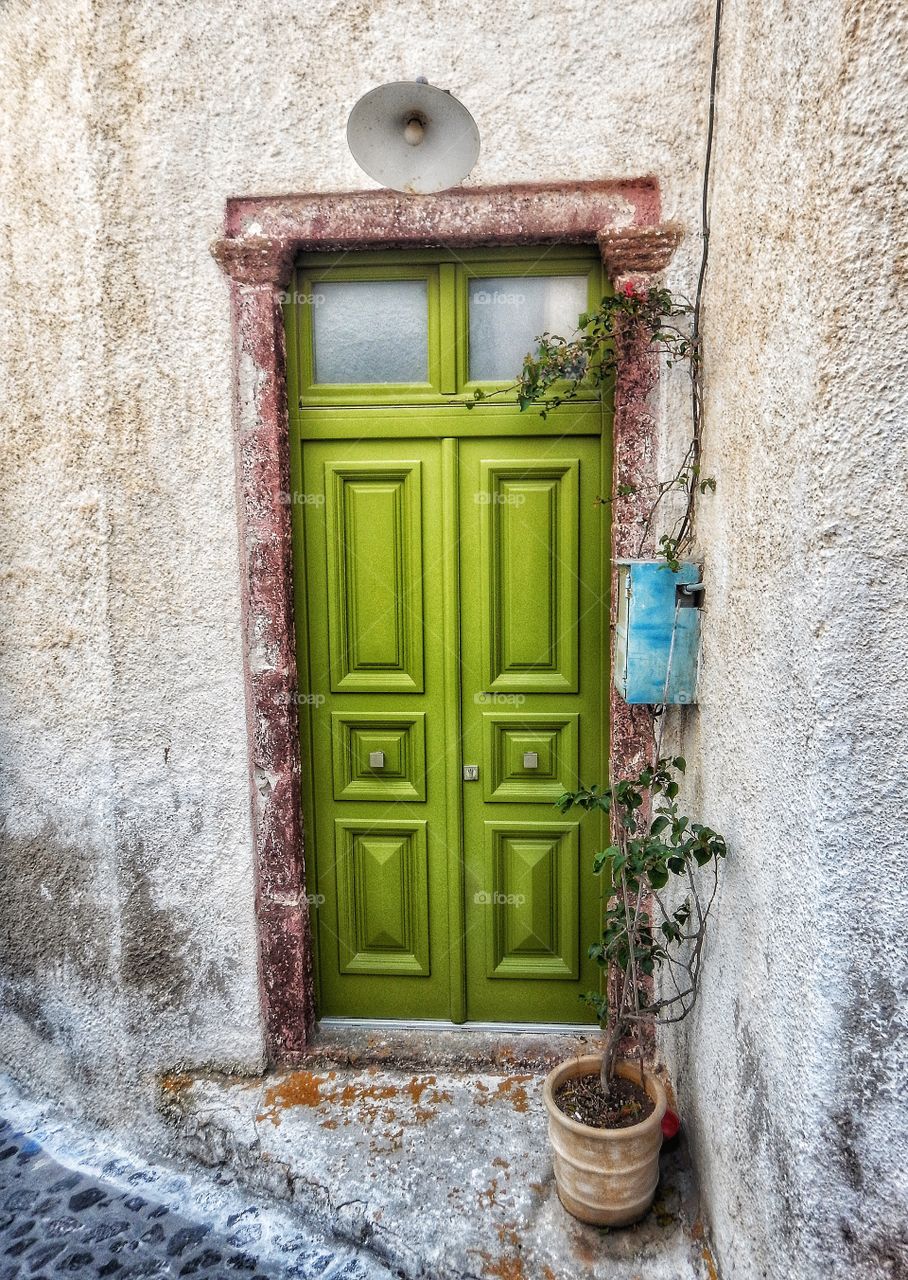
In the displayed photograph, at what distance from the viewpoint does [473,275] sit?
2914 mm

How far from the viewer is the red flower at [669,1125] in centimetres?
259

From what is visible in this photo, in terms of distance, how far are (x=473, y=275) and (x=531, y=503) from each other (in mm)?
852

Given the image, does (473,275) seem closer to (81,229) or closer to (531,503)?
(531,503)

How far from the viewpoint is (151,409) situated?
287 centimetres

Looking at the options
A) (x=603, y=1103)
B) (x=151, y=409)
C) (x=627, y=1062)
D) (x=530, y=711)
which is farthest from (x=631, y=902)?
(x=151, y=409)

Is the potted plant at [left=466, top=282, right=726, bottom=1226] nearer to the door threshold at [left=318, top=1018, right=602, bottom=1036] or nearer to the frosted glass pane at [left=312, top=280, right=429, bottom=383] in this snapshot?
the door threshold at [left=318, top=1018, right=602, bottom=1036]

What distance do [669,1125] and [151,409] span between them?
3.00 m

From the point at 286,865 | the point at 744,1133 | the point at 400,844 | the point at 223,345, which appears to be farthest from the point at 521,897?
the point at 223,345

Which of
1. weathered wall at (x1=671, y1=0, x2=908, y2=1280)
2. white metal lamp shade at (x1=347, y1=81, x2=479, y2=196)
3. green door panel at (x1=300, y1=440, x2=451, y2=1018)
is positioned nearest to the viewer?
weathered wall at (x1=671, y1=0, x2=908, y2=1280)

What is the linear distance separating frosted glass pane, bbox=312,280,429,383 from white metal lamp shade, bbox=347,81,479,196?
606 millimetres

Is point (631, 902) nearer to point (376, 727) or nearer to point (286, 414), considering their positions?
point (376, 727)

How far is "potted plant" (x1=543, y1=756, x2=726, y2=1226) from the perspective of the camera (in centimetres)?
228

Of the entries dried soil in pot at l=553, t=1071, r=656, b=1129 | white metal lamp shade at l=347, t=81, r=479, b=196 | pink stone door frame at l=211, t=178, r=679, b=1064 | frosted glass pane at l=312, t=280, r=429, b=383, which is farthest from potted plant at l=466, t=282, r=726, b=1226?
white metal lamp shade at l=347, t=81, r=479, b=196

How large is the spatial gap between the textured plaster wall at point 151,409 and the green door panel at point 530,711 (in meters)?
0.84
